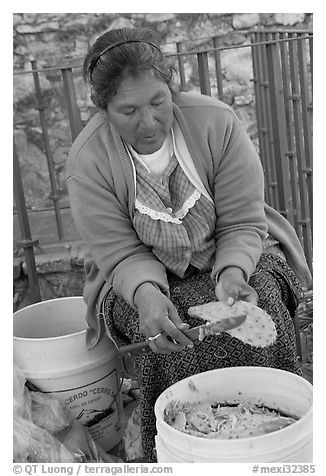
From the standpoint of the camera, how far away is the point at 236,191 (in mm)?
2010

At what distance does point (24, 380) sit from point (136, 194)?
0.68m

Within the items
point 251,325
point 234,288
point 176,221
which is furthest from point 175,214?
point 251,325

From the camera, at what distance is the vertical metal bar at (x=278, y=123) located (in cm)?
260

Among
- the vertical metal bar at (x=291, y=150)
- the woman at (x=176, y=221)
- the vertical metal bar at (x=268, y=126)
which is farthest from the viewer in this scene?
the vertical metal bar at (x=268, y=126)

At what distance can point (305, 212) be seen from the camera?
119 inches

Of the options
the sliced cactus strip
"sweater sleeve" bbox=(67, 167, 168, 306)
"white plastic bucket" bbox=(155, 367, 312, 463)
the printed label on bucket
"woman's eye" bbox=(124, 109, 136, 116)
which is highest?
"woman's eye" bbox=(124, 109, 136, 116)

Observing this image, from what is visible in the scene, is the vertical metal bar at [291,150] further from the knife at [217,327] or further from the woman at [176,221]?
the knife at [217,327]

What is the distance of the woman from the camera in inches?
76.5

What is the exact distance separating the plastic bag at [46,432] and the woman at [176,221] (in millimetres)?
213

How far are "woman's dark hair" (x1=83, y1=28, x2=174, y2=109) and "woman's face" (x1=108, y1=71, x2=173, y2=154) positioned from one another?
20 mm


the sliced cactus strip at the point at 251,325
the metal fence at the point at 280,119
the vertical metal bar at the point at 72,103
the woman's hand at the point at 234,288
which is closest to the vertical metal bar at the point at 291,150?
the metal fence at the point at 280,119

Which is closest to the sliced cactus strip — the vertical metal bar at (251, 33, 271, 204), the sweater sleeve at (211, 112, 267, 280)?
the sweater sleeve at (211, 112, 267, 280)

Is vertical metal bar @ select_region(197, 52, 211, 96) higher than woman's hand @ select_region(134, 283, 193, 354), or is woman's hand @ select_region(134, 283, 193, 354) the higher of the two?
vertical metal bar @ select_region(197, 52, 211, 96)

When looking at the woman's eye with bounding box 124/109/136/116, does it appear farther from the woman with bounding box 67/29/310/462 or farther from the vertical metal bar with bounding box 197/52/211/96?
the vertical metal bar with bounding box 197/52/211/96
